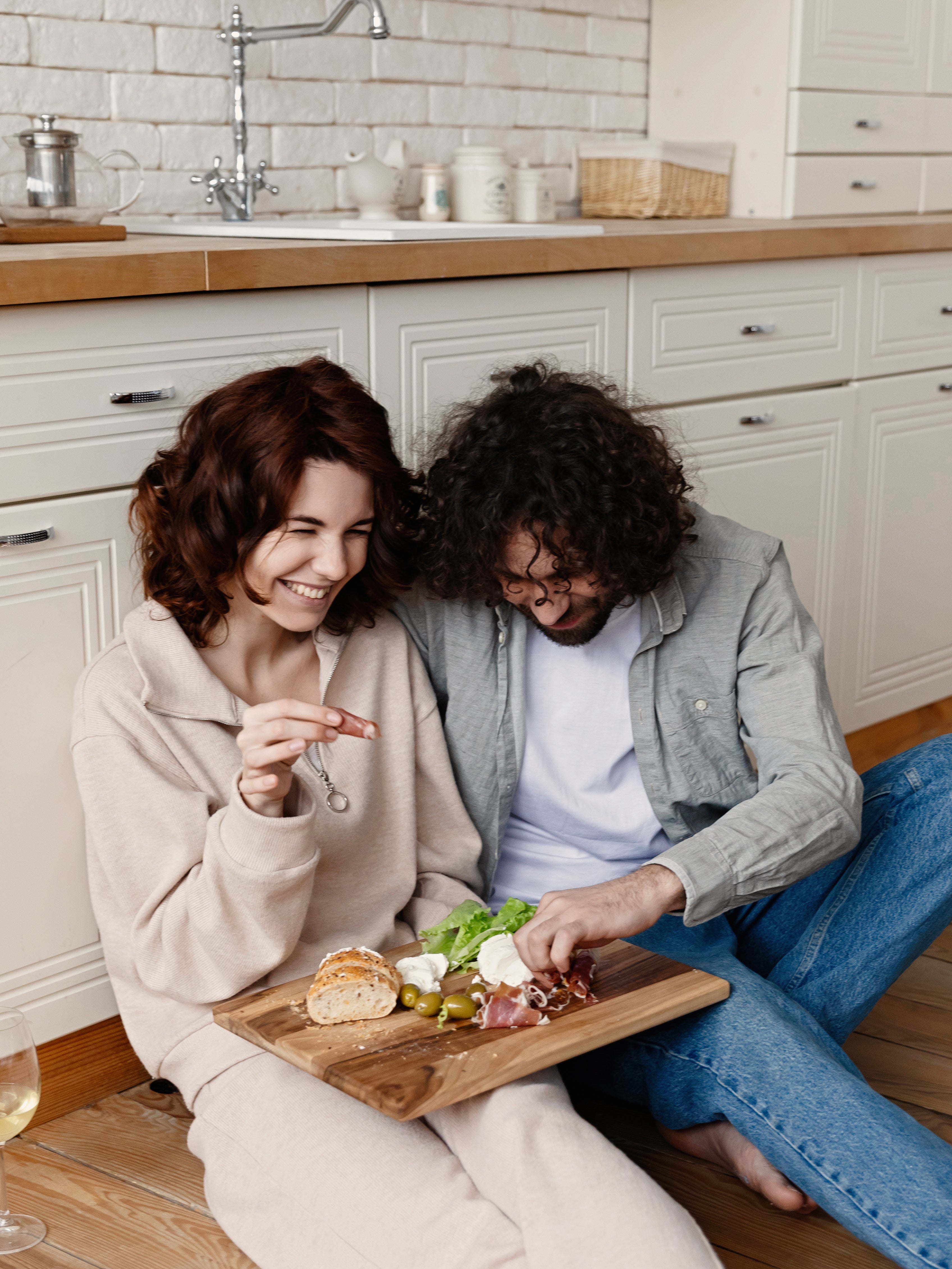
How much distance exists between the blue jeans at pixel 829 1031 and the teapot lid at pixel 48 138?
1.30m

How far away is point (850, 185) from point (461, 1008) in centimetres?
231

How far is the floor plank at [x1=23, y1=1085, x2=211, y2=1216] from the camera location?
1.61 meters

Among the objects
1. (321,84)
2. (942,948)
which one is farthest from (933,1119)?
(321,84)

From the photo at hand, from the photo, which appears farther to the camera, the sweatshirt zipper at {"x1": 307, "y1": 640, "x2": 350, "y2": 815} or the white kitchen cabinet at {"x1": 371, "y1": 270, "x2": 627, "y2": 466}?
the white kitchen cabinet at {"x1": 371, "y1": 270, "x2": 627, "y2": 466}

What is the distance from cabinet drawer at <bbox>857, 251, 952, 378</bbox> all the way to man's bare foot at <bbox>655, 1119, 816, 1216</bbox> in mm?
1592

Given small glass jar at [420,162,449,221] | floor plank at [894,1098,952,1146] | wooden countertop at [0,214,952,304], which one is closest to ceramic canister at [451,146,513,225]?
small glass jar at [420,162,449,221]

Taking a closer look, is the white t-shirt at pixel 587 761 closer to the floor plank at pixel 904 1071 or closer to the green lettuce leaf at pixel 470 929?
the green lettuce leaf at pixel 470 929

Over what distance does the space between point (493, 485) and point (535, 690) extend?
31cm

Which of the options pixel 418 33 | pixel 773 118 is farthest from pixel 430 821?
pixel 773 118

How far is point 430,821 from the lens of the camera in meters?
1.67

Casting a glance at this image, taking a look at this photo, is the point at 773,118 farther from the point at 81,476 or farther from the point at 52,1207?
the point at 52,1207

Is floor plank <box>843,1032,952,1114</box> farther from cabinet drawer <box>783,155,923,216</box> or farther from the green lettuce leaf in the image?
cabinet drawer <box>783,155,923,216</box>

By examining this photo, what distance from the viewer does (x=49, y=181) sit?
193 centimetres

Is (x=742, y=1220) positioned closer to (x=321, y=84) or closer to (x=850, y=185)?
(x=321, y=84)
